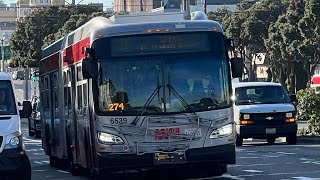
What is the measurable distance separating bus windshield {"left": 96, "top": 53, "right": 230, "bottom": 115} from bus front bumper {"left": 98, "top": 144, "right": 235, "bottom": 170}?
73cm

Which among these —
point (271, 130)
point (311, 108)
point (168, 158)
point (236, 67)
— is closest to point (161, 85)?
point (168, 158)

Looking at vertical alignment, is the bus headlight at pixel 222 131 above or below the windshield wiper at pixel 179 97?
below

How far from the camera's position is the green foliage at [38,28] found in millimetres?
76375

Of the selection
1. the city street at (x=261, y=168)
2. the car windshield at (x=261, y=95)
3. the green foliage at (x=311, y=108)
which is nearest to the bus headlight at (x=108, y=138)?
the city street at (x=261, y=168)

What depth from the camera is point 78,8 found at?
77562 mm

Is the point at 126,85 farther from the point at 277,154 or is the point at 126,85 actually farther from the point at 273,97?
the point at 273,97

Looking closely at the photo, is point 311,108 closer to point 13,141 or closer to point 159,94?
point 159,94

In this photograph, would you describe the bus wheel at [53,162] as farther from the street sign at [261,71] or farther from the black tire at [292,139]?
the street sign at [261,71]

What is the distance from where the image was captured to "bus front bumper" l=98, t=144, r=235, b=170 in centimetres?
1650

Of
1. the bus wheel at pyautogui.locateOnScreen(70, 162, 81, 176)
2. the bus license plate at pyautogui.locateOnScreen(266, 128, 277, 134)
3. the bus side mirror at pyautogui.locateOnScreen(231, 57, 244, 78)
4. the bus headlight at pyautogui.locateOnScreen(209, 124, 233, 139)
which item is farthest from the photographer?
the bus license plate at pyautogui.locateOnScreen(266, 128, 277, 134)

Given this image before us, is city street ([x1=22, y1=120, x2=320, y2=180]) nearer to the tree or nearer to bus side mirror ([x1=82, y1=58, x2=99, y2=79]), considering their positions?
bus side mirror ([x1=82, y1=58, x2=99, y2=79])

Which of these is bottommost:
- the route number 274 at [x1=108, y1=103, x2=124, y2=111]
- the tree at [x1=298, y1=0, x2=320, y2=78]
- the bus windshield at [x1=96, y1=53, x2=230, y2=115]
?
the route number 274 at [x1=108, y1=103, x2=124, y2=111]

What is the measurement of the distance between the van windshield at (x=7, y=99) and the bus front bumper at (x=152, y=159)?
237 centimetres

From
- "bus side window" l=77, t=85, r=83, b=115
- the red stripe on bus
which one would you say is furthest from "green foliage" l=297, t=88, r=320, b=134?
"bus side window" l=77, t=85, r=83, b=115
